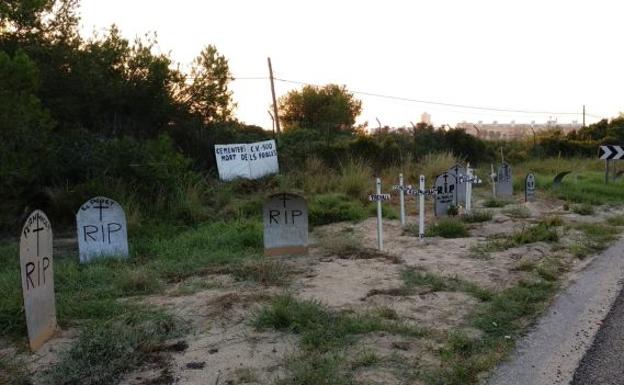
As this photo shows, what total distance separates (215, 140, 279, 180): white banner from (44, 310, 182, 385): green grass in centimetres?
1178

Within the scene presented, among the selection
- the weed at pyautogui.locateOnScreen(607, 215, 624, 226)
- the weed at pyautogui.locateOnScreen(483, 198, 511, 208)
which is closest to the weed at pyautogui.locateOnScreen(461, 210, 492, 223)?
the weed at pyautogui.locateOnScreen(483, 198, 511, 208)

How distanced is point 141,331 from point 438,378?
2421mm

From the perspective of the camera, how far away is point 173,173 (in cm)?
1230

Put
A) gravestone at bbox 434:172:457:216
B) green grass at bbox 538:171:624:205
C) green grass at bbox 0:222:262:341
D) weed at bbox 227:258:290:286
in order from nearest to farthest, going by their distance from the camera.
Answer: green grass at bbox 0:222:262:341, weed at bbox 227:258:290:286, gravestone at bbox 434:172:457:216, green grass at bbox 538:171:624:205

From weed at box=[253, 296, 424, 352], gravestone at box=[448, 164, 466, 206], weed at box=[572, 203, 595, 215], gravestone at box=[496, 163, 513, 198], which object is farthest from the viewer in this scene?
gravestone at box=[496, 163, 513, 198]

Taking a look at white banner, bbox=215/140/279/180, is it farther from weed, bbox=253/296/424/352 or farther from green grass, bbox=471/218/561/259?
weed, bbox=253/296/424/352

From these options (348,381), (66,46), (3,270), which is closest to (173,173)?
(66,46)

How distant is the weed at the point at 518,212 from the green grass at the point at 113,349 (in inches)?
343

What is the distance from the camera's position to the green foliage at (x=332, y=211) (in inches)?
462

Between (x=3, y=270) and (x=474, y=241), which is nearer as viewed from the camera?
(x=3, y=270)

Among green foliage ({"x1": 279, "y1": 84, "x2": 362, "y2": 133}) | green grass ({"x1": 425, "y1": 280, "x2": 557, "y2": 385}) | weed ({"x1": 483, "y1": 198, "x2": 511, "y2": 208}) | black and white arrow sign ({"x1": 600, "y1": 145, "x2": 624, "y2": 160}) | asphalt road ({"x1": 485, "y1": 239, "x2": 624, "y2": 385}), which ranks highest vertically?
green foliage ({"x1": 279, "y1": 84, "x2": 362, "y2": 133})

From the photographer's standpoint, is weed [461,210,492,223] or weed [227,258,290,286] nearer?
weed [227,258,290,286]

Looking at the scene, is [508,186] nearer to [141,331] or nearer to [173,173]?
[173,173]

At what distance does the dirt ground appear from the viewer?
446 cm
